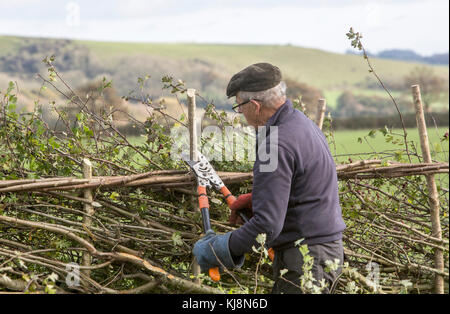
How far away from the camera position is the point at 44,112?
4.31 m

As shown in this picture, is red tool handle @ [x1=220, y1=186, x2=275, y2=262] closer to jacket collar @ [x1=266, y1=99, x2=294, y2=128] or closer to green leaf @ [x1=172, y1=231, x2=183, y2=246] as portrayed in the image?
green leaf @ [x1=172, y1=231, x2=183, y2=246]

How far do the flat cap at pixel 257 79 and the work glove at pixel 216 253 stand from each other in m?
0.80

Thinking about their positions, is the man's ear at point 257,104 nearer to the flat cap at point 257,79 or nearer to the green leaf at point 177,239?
the flat cap at point 257,79

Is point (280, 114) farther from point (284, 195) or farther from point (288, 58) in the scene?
point (288, 58)

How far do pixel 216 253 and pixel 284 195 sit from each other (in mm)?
511

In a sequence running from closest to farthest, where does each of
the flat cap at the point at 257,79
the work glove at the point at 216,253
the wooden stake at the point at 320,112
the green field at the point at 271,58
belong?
the work glove at the point at 216,253
the flat cap at the point at 257,79
the wooden stake at the point at 320,112
the green field at the point at 271,58

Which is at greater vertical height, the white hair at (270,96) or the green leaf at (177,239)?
the white hair at (270,96)

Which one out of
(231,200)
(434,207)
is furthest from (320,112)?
(231,200)

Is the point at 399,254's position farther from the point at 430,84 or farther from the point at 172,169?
the point at 430,84

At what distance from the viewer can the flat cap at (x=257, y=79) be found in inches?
120

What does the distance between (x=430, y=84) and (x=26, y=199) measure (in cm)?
7131

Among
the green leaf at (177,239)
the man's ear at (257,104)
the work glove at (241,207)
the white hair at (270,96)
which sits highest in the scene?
the white hair at (270,96)

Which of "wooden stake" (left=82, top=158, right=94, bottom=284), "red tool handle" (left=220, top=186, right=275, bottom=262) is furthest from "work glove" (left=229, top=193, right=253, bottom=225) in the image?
"wooden stake" (left=82, top=158, right=94, bottom=284)

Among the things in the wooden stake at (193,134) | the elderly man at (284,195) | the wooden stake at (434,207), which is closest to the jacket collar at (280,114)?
the elderly man at (284,195)
